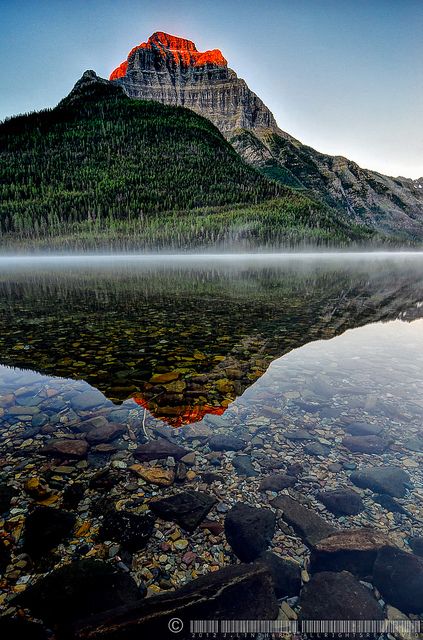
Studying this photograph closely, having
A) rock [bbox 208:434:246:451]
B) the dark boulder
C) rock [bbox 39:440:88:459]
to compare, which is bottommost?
rock [bbox 208:434:246:451]

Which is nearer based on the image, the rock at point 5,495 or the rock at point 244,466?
the rock at point 5,495

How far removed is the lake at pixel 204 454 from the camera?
14.6ft

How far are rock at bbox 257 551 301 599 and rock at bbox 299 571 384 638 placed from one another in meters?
0.12

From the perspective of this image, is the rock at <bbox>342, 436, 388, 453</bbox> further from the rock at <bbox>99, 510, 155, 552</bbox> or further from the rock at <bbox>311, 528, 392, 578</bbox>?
the rock at <bbox>99, 510, 155, 552</bbox>

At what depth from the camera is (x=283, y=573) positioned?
4121 mm

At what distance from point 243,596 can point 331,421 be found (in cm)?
506

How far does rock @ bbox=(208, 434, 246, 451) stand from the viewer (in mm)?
6969

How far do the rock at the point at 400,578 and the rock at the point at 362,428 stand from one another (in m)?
3.27

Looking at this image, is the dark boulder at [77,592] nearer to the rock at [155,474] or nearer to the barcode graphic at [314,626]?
the barcode graphic at [314,626]

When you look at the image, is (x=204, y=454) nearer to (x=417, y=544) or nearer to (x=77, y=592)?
(x=77, y=592)

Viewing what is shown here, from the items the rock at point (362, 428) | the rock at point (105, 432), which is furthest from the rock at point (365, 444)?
the rock at point (105, 432)

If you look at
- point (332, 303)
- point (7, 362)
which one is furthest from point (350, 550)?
point (332, 303)

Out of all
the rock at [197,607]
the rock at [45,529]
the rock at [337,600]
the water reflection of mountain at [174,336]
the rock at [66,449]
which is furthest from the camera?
the water reflection of mountain at [174,336]

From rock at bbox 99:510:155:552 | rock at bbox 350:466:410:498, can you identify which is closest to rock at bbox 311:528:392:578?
rock at bbox 350:466:410:498
